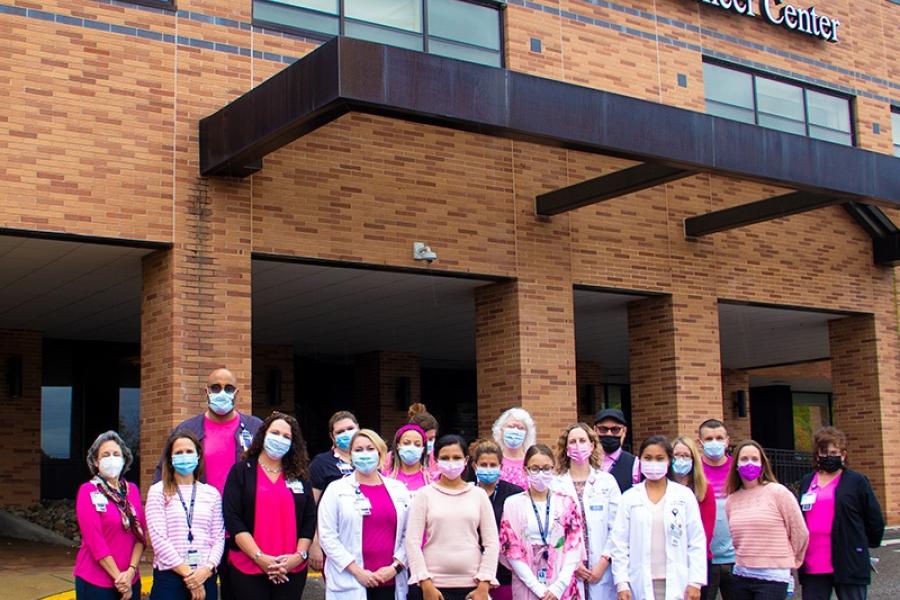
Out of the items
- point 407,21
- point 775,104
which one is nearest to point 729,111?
point 775,104

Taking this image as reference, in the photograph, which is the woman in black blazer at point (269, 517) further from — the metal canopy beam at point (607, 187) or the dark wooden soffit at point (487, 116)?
the metal canopy beam at point (607, 187)

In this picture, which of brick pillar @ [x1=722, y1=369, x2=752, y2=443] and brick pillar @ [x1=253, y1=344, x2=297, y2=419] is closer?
brick pillar @ [x1=253, y1=344, x2=297, y2=419]

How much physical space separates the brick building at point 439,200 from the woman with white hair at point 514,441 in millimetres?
3564

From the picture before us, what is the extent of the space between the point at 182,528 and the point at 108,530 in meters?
0.51

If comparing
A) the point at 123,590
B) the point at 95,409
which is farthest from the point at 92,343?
the point at 123,590

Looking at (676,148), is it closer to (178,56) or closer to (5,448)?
(178,56)

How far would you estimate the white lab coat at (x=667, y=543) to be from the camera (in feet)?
23.2

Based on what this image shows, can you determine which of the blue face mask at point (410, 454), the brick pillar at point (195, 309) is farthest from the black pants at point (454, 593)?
the brick pillar at point (195, 309)

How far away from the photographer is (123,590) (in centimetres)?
695

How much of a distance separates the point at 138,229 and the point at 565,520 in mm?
6085

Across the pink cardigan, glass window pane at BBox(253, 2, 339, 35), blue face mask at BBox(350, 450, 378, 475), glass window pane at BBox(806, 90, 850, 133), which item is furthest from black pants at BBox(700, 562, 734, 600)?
glass window pane at BBox(806, 90, 850, 133)

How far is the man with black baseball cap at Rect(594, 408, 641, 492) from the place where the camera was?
7953mm

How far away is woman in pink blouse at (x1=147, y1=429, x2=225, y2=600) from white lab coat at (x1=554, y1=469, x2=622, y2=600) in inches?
86.8

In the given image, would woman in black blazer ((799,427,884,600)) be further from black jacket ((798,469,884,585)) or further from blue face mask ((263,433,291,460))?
blue face mask ((263,433,291,460))
